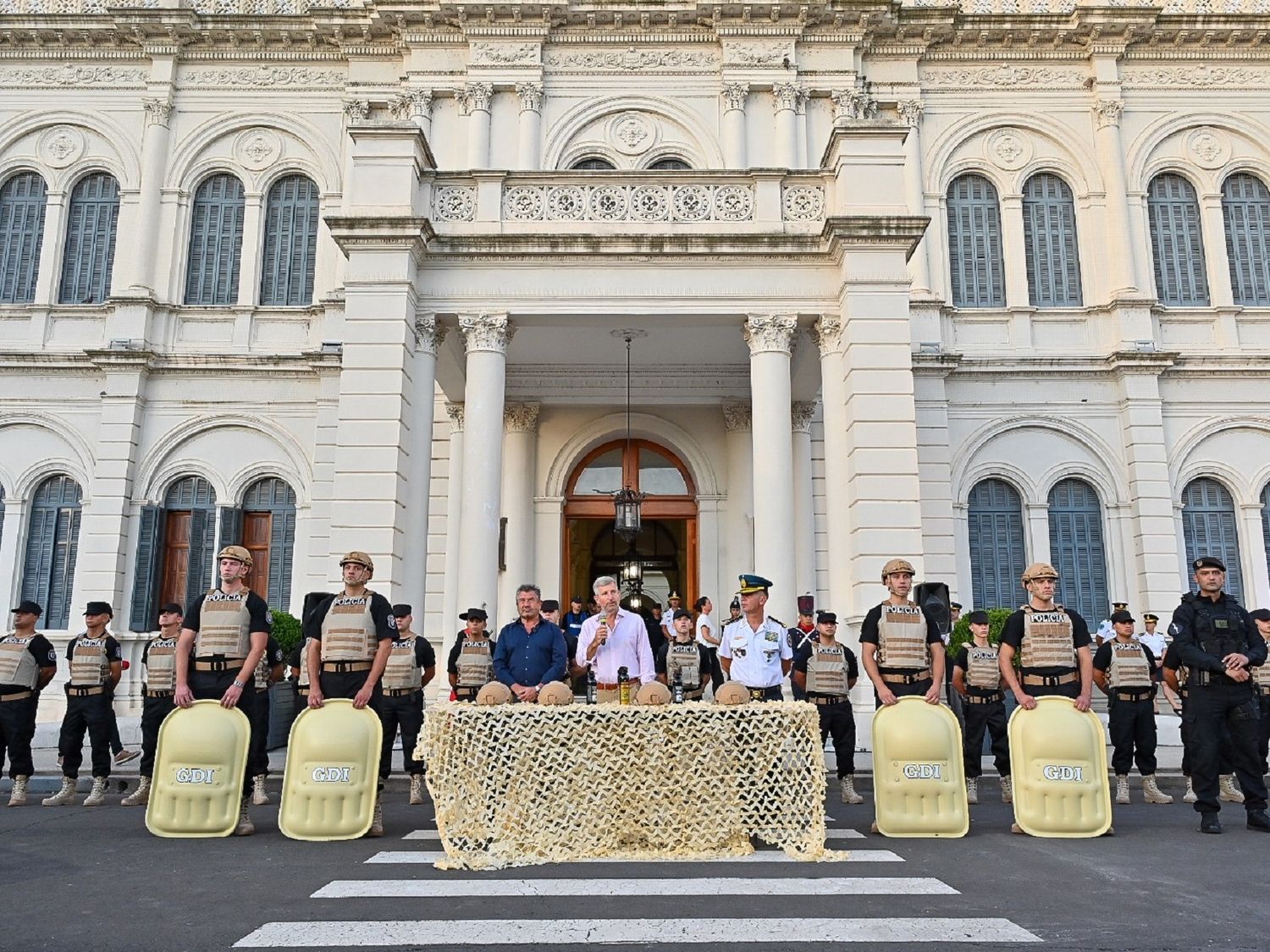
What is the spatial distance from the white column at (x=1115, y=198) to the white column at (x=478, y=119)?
42.1 ft

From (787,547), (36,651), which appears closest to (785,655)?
(787,547)

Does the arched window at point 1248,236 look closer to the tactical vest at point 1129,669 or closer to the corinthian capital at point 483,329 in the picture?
the tactical vest at point 1129,669

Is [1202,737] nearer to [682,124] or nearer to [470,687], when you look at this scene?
[470,687]

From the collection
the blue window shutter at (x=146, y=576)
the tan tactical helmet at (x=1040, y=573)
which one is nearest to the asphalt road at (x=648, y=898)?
the tan tactical helmet at (x=1040, y=573)

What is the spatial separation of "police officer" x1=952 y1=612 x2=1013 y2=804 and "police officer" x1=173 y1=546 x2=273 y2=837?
6.70 m

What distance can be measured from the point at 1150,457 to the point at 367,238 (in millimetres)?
15232

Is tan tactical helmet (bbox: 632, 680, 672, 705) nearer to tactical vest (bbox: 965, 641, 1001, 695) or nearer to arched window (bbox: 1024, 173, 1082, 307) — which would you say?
tactical vest (bbox: 965, 641, 1001, 695)

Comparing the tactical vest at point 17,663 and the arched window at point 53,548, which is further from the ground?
the arched window at point 53,548

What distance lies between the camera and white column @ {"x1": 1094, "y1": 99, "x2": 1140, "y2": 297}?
63.9 feet

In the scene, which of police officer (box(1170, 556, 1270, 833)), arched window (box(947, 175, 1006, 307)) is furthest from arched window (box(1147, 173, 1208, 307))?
police officer (box(1170, 556, 1270, 833))

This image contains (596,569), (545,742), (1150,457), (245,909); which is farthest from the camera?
(596,569)

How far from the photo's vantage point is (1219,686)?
311 inches

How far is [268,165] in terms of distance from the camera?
816 inches

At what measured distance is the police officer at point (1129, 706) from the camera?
375 inches
